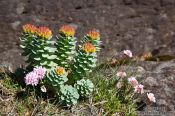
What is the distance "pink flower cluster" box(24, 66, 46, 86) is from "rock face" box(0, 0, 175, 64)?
9.02 ft

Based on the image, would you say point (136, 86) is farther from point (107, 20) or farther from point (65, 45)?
point (107, 20)

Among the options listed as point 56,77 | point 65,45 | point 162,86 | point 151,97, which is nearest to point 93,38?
point 65,45

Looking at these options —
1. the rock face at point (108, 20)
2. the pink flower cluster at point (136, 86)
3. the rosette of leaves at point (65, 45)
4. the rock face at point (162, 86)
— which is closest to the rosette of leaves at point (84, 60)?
the rosette of leaves at point (65, 45)

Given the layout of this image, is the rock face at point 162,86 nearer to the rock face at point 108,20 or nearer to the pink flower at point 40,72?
the pink flower at point 40,72

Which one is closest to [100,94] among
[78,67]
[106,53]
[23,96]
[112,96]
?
[112,96]

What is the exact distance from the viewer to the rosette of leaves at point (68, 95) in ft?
15.3

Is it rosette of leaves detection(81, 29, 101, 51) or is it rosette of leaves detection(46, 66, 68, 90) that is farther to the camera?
rosette of leaves detection(81, 29, 101, 51)

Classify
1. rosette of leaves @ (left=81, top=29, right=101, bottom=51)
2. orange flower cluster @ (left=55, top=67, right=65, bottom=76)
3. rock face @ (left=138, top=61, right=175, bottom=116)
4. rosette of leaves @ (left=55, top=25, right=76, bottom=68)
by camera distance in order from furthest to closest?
rock face @ (left=138, top=61, right=175, bottom=116) → rosette of leaves @ (left=81, top=29, right=101, bottom=51) → rosette of leaves @ (left=55, top=25, right=76, bottom=68) → orange flower cluster @ (left=55, top=67, right=65, bottom=76)

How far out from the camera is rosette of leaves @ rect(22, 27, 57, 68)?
15.3 feet

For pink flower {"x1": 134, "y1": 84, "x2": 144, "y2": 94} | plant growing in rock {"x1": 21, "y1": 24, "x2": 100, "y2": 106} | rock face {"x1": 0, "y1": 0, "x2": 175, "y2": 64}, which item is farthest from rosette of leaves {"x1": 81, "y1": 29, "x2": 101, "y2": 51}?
rock face {"x1": 0, "y1": 0, "x2": 175, "y2": 64}

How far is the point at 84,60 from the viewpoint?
184 inches

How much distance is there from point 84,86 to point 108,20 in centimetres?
321

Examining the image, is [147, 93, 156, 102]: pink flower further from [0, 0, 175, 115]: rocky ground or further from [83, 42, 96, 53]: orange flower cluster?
[0, 0, 175, 115]: rocky ground

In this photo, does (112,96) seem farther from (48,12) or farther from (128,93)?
(48,12)
